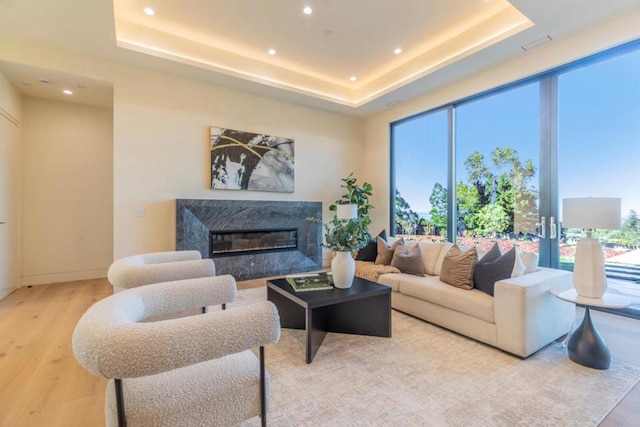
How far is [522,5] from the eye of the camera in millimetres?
2912

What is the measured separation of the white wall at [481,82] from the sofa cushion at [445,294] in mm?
2795

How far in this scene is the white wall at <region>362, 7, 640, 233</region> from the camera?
10.4 feet

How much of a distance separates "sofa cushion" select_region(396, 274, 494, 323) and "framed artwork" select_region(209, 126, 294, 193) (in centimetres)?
273

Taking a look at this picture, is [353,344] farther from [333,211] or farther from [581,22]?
[581,22]

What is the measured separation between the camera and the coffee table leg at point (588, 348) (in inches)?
85.9

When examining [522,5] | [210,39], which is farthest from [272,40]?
[522,5]

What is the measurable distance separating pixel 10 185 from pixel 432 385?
5.48m

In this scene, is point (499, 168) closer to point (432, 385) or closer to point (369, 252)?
point (369, 252)

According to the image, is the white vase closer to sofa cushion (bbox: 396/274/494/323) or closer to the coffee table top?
the coffee table top

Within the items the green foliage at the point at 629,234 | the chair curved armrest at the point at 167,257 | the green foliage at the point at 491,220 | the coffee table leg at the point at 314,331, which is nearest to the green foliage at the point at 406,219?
the green foliage at the point at 491,220

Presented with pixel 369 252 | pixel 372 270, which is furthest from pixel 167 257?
pixel 369 252

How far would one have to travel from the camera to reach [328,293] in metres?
2.58

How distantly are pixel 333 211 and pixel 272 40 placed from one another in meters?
3.17

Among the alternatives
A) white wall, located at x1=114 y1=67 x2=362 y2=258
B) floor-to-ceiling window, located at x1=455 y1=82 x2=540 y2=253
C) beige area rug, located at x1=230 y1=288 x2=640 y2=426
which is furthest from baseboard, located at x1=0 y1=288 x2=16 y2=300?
floor-to-ceiling window, located at x1=455 y1=82 x2=540 y2=253
